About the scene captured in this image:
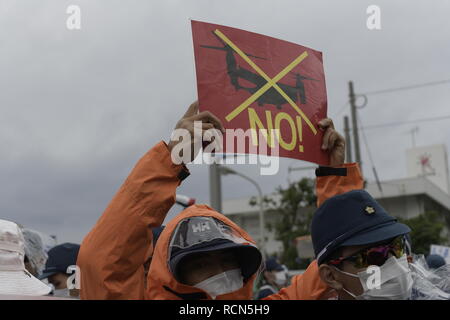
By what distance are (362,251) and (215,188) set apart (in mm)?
9561

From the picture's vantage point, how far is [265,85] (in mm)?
2633

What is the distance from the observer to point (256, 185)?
23.1 metres

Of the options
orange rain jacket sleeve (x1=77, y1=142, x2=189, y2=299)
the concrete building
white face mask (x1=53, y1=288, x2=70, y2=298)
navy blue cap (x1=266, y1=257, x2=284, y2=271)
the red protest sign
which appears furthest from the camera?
the concrete building

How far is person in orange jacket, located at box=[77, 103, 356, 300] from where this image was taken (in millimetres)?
1924

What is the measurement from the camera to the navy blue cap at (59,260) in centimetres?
417

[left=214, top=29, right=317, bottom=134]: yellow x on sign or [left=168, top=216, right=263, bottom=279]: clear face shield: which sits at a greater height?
[left=214, top=29, right=317, bottom=134]: yellow x on sign

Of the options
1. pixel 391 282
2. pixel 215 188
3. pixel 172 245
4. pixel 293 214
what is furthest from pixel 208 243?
pixel 293 214

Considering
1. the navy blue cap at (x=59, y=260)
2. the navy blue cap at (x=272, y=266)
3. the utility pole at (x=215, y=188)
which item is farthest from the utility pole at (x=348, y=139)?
the navy blue cap at (x=59, y=260)

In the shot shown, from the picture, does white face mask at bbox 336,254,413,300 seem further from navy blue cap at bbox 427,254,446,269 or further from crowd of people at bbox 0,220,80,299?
navy blue cap at bbox 427,254,446,269

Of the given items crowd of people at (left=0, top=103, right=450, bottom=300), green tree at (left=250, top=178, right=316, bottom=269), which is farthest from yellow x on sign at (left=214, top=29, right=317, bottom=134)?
green tree at (left=250, top=178, right=316, bottom=269)

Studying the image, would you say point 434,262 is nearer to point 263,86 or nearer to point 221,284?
point 263,86

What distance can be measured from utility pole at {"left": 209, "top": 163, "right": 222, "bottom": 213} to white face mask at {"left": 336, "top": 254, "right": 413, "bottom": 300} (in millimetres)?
9310

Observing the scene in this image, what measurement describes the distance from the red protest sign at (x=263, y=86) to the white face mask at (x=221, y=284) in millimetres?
531

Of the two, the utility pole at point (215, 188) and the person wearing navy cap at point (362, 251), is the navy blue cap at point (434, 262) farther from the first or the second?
the utility pole at point (215, 188)
